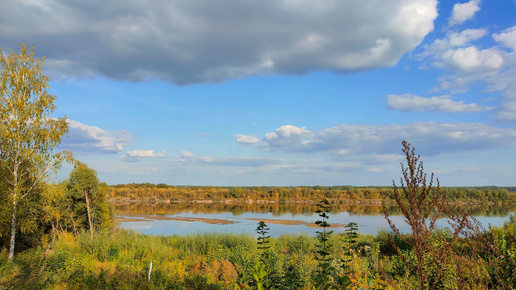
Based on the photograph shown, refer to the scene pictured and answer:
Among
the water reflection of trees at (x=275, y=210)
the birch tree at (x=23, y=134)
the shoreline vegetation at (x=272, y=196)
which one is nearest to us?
the birch tree at (x=23, y=134)

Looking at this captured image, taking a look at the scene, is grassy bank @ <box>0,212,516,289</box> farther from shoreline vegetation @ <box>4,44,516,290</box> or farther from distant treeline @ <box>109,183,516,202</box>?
distant treeline @ <box>109,183,516,202</box>

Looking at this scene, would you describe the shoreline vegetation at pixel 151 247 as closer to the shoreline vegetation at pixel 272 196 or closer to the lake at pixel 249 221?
the lake at pixel 249 221

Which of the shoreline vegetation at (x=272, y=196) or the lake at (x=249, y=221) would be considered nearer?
the lake at (x=249, y=221)

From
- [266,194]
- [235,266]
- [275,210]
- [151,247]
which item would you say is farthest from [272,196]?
[235,266]

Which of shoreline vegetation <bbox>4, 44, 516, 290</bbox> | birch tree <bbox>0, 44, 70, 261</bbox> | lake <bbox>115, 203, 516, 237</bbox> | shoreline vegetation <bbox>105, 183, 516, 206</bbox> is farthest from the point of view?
shoreline vegetation <bbox>105, 183, 516, 206</bbox>

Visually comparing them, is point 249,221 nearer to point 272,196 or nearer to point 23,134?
point 23,134

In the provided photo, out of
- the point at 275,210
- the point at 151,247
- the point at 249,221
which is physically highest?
the point at 151,247

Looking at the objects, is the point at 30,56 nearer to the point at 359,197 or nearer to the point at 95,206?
the point at 95,206

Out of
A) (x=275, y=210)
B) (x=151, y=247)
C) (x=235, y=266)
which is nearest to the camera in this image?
(x=235, y=266)

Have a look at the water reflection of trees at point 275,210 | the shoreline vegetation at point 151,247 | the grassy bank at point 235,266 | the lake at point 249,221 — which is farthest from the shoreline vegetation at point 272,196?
the grassy bank at point 235,266

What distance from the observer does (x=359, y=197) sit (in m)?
111

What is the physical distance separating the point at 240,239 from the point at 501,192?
11191 cm

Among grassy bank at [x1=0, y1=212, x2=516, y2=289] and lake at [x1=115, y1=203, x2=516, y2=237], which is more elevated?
grassy bank at [x1=0, y1=212, x2=516, y2=289]

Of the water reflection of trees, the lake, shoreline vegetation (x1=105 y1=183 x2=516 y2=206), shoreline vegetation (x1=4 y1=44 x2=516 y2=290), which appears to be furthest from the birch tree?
shoreline vegetation (x1=105 y1=183 x2=516 y2=206)
